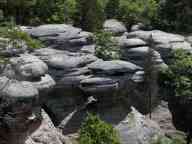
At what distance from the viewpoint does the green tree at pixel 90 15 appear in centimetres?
3161

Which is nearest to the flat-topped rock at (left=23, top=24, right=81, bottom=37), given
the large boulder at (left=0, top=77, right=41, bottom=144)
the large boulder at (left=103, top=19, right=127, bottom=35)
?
the large boulder at (left=0, top=77, right=41, bottom=144)

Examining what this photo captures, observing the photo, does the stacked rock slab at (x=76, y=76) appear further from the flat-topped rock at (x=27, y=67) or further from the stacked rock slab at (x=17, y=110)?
the stacked rock slab at (x=17, y=110)

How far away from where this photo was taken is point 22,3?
98.5 feet

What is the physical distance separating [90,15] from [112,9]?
677 cm

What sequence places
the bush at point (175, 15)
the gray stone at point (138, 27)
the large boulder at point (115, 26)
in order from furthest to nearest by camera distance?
the bush at point (175, 15)
the gray stone at point (138, 27)
the large boulder at point (115, 26)

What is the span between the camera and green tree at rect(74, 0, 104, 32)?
31609 millimetres

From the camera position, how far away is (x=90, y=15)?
31.7 metres

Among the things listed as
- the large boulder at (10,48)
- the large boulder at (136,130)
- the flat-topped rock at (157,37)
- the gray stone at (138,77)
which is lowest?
the large boulder at (136,130)

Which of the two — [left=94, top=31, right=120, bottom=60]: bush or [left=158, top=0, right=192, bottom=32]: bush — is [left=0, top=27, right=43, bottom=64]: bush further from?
[left=158, top=0, right=192, bottom=32]: bush

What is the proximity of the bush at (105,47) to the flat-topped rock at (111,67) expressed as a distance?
169cm

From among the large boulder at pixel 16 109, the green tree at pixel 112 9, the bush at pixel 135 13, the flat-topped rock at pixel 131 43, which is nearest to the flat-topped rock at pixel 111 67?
the flat-topped rock at pixel 131 43

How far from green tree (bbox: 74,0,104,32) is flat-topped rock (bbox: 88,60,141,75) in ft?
23.2

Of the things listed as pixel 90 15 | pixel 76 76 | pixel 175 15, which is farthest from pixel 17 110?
pixel 175 15

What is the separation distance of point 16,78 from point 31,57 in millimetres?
1388
